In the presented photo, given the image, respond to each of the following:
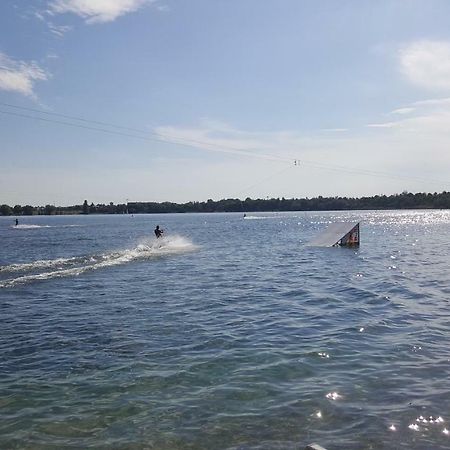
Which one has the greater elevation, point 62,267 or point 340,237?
point 340,237

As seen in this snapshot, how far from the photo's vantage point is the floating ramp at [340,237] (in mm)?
53094

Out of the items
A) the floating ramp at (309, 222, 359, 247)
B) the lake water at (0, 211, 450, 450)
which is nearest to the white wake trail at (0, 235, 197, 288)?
the lake water at (0, 211, 450, 450)

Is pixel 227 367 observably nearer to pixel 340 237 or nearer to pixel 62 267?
pixel 62 267

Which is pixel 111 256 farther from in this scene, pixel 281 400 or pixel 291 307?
pixel 281 400

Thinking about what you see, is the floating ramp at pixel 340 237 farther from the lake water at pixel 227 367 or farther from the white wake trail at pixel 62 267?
the lake water at pixel 227 367

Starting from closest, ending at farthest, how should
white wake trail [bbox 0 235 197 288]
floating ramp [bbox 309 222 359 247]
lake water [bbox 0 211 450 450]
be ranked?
1. lake water [bbox 0 211 450 450]
2. white wake trail [bbox 0 235 197 288]
3. floating ramp [bbox 309 222 359 247]

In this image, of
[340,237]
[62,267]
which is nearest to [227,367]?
[62,267]

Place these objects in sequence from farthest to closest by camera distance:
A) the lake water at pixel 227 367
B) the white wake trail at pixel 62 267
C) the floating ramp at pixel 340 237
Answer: the floating ramp at pixel 340 237 → the white wake trail at pixel 62 267 → the lake water at pixel 227 367

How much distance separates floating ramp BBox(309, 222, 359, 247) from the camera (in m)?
53.1

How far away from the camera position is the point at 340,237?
175 feet

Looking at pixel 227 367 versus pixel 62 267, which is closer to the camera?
pixel 227 367

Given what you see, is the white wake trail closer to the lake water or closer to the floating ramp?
the lake water

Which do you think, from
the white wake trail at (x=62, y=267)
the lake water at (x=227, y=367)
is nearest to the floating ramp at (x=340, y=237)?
the white wake trail at (x=62, y=267)

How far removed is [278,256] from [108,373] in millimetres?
32320
